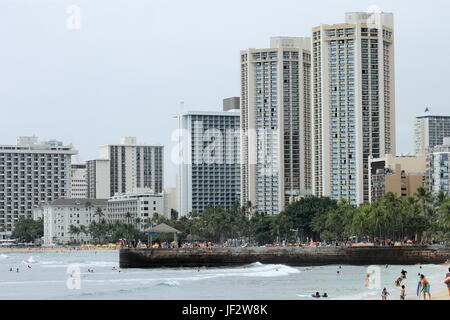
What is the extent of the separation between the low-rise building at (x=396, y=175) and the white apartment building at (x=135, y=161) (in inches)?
1792

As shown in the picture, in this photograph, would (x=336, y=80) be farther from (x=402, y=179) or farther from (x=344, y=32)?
(x=402, y=179)

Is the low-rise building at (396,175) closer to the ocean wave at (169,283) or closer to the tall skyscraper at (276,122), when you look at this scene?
the tall skyscraper at (276,122)

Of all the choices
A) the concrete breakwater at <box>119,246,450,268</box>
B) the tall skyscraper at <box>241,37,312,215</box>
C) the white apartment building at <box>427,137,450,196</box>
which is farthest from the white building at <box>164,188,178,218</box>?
the concrete breakwater at <box>119,246,450,268</box>

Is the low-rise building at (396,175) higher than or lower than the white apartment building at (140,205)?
higher

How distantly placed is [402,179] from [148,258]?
54237mm

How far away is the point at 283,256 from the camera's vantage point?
85.4m

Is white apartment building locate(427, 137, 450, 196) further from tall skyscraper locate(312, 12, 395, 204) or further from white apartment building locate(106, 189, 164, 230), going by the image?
white apartment building locate(106, 189, 164, 230)

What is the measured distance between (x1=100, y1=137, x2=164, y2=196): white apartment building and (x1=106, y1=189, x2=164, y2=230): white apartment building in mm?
4162

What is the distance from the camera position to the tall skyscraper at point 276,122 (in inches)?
5305

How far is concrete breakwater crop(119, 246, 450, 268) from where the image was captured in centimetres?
7875

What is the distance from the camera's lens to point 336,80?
130625 millimetres

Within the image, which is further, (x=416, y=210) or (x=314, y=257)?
(x=416, y=210)

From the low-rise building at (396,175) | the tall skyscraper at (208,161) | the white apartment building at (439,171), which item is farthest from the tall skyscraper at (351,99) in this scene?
the tall skyscraper at (208,161)
